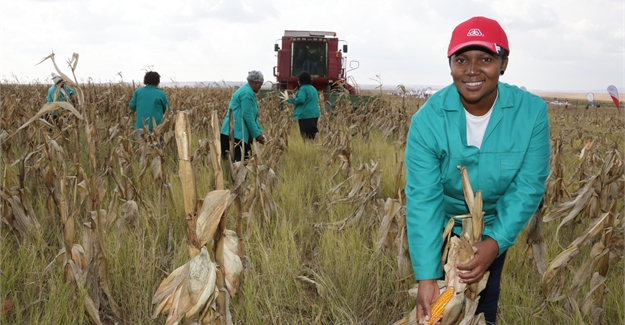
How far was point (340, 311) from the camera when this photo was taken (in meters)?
2.28

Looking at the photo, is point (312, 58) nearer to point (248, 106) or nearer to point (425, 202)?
point (248, 106)

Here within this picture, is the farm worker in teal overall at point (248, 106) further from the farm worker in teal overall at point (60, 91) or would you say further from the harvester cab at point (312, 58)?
the harvester cab at point (312, 58)

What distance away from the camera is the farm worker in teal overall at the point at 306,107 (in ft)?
25.2

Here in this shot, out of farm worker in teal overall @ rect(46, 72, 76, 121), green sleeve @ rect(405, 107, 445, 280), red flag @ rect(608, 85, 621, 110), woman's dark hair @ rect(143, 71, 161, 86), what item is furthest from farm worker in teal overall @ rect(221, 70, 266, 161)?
green sleeve @ rect(405, 107, 445, 280)

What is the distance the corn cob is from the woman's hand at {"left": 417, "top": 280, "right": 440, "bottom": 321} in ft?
0.06

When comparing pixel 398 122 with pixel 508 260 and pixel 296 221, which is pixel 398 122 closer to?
pixel 296 221

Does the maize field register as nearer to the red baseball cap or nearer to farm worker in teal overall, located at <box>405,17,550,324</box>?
farm worker in teal overall, located at <box>405,17,550,324</box>

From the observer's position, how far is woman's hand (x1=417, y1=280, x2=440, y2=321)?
1613 mm

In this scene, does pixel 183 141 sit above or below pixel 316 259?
above

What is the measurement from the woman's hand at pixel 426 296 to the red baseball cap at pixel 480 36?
0.81 m

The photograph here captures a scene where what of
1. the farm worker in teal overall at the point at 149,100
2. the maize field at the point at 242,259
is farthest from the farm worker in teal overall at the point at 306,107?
the maize field at the point at 242,259

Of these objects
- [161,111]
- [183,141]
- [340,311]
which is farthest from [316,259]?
[161,111]

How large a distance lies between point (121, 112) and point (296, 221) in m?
5.74

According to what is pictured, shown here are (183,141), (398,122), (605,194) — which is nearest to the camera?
(183,141)
